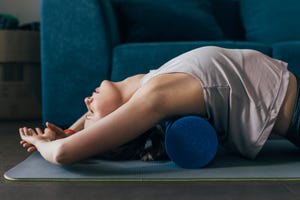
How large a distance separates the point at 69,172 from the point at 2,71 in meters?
1.59

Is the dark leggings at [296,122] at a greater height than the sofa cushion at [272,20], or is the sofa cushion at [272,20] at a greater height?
the sofa cushion at [272,20]

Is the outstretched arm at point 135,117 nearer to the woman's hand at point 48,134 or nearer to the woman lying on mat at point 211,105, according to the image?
the woman lying on mat at point 211,105

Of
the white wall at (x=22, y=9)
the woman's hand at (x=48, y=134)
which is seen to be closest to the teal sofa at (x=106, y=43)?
the woman's hand at (x=48, y=134)

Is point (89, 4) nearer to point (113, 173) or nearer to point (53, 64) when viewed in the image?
point (53, 64)

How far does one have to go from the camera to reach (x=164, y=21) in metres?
2.44

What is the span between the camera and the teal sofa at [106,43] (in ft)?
7.05

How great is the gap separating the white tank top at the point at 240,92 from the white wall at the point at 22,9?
1985mm

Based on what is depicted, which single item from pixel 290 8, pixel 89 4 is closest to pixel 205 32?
pixel 290 8

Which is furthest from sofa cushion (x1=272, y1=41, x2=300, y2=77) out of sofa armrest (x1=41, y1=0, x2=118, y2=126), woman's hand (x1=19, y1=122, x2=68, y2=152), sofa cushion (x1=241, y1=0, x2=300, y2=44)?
woman's hand (x1=19, y1=122, x2=68, y2=152)

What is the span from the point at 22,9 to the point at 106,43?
49.6 inches

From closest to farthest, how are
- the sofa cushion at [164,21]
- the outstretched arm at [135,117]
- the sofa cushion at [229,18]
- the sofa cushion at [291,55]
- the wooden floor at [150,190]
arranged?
the wooden floor at [150,190] < the outstretched arm at [135,117] < the sofa cushion at [291,55] < the sofa cushion at [164,21] < the sofa cushion at [229,18]

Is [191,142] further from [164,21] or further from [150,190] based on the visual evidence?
[164,21]

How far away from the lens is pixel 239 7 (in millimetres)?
2828

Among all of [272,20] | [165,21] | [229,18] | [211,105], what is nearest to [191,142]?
[211,105]
